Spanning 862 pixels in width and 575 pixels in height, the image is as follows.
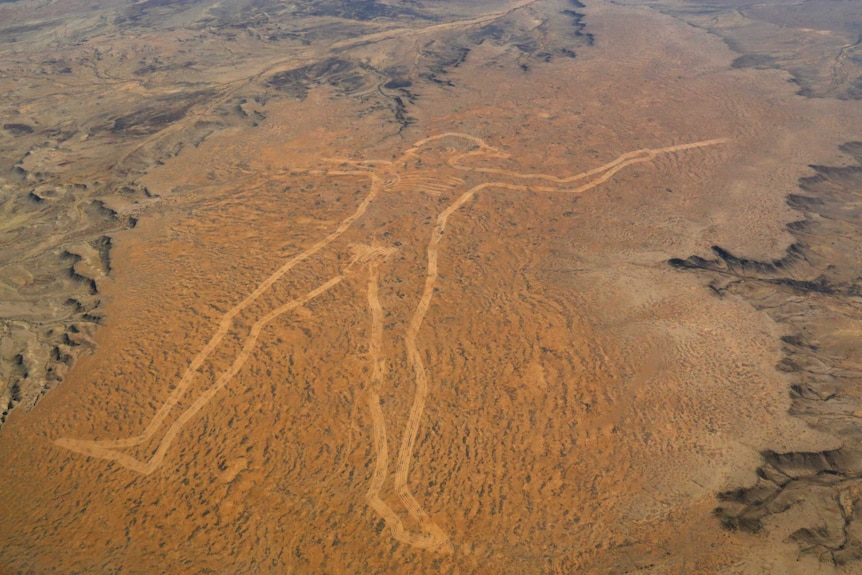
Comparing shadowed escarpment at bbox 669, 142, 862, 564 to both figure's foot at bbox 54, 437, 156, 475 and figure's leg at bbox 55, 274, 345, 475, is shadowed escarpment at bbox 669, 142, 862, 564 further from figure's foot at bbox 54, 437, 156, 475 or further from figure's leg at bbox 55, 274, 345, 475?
figure's foot at bbox 54, 437, 156, 475

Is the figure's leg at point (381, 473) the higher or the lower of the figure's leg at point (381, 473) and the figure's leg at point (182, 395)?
the lower

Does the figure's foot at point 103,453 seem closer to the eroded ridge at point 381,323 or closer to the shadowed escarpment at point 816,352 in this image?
the eroded ridge at point 381,323

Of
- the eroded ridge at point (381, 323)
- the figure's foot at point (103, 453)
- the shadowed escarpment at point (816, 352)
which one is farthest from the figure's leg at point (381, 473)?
the shadowed escarpment at point (816, 352)

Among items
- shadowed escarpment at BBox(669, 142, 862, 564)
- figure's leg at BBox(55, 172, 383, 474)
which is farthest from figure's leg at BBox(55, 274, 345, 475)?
shadowed escarpment at BBox(669, 142, 862, 564)

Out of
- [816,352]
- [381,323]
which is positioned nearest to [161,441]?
[381,323]

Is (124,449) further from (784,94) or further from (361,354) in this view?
(784,94)

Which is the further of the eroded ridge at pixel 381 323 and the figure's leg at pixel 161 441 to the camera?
the figure's leg at pixel 161 441
